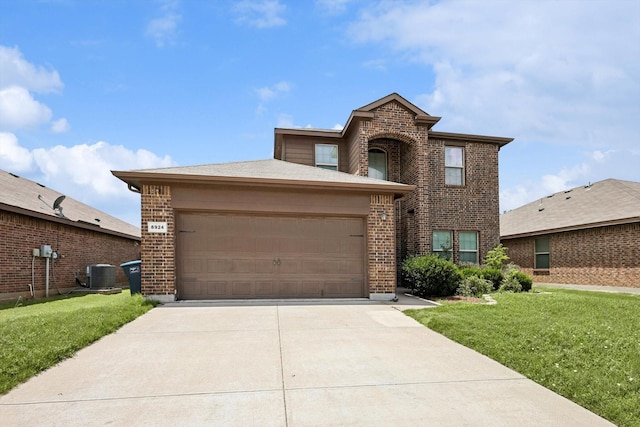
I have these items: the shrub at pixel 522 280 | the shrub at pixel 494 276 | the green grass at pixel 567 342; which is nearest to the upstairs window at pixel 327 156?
the shrub at pixel 494 276

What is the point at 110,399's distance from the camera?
160 inches

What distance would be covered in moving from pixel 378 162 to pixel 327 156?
2.13m

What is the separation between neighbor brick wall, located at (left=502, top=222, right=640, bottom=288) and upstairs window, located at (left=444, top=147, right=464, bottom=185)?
6.47 metres

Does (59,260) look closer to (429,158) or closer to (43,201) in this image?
(43,201)

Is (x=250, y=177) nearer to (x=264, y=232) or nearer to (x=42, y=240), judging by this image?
(x=264, y=232)

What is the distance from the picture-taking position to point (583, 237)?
17250 millimetres

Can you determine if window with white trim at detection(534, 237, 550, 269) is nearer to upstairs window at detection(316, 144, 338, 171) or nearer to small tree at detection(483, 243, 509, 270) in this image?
small tree at detection(483, 243, 509, 270)

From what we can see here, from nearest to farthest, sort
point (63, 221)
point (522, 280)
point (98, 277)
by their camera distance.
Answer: point (63, 221), point (522, 280), point (98, 277)

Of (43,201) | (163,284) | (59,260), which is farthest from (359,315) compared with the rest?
(43,201)

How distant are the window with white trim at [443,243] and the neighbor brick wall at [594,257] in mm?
6596

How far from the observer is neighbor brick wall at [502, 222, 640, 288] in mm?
14984

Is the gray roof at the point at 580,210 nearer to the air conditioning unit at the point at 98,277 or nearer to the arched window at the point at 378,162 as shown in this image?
the arched window at the point at 378,162

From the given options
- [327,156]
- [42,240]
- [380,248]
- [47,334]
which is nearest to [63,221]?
[42,240]

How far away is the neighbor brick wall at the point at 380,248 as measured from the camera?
10.8 metres
